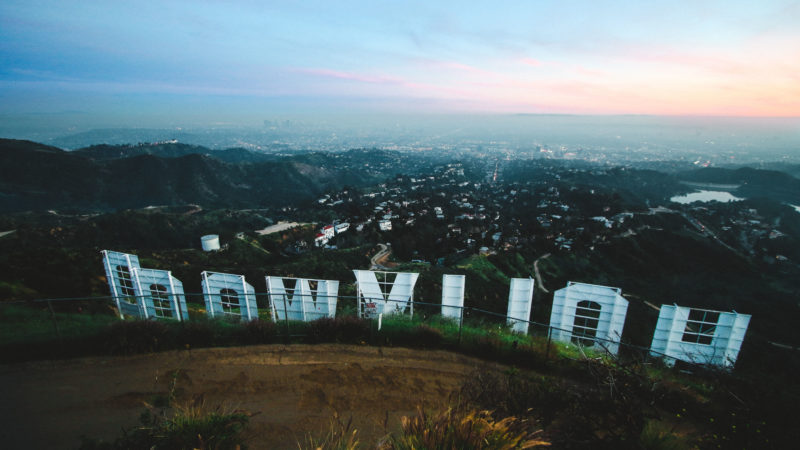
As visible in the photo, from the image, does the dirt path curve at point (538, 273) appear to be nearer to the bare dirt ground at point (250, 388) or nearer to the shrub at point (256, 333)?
the bare dirt ground at point (250, 388)

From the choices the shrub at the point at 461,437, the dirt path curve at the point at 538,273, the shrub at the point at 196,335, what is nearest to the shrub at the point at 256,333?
the shrub at the point at 196,335

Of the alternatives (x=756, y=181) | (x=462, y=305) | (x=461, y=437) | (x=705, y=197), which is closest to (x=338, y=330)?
(x=462, y=305)

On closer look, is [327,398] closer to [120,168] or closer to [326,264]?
[326,264]

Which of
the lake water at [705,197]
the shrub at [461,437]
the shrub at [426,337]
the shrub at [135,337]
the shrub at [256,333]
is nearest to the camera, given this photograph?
the shrub at [461,437]

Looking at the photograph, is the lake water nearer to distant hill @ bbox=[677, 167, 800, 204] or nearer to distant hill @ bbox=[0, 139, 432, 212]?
distant hill @ bbox=[677, 167, 800, 204]

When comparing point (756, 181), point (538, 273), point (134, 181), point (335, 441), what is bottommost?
point (538, 273)

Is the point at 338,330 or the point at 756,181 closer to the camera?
the point at 338,330

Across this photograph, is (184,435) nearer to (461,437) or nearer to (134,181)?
(461,437)
